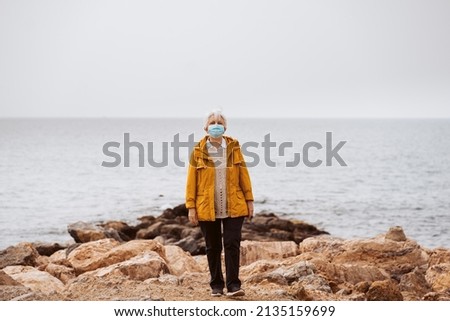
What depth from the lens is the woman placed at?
7.25 meters

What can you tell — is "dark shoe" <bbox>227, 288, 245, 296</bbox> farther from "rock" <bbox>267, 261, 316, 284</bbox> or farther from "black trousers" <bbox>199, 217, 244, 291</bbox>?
"rock" <bbox>267, 261, 316, 284</bbox>

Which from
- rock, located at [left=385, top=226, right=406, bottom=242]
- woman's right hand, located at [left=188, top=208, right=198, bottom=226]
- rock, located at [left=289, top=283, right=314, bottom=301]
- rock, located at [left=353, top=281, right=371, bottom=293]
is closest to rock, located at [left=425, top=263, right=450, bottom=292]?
rock, located at [left=353, top=281, right=371, bottom=293]

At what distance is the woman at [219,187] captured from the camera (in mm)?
7246

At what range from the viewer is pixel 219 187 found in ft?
24.0

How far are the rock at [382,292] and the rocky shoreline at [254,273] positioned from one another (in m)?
0.01

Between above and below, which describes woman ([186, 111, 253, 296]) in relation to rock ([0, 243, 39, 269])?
above

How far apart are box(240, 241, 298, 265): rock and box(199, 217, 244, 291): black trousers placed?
13.9ft

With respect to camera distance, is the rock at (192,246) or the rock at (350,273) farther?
the rock at (192,246)

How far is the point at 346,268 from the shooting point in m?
9.90

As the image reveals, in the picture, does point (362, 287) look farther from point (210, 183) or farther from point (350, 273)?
point (210, 183)

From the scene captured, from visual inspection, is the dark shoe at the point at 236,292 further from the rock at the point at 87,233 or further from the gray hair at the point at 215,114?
the rock at the point at 87,233

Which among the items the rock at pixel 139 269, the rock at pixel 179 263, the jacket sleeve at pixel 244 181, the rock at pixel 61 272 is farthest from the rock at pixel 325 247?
the jacket sleeve at pixel 244 181
